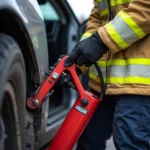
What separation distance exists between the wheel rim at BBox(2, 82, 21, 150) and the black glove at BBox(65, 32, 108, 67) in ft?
1.57

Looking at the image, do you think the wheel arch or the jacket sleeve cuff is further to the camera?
the jacket sleeve cuff

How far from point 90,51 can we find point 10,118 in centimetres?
58

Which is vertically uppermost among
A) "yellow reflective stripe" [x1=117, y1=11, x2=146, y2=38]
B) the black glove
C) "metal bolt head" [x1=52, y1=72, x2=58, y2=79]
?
"yellow reflective stripe" [x1=117, y1=11, x2=146, y2=38]

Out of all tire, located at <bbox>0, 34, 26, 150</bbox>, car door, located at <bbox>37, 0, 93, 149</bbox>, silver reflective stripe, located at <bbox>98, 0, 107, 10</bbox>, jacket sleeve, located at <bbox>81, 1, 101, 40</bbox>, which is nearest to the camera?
tire, located at <bbox>0, 34, 26, 150</bbox>

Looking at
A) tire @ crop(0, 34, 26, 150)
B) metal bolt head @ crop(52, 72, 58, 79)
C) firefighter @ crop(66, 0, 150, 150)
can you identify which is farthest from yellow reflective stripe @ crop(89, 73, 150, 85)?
tire @ crop(0, 34, 26, 150)

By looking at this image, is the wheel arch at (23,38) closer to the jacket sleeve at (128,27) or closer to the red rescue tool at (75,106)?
the red rescue tool at (75,106)

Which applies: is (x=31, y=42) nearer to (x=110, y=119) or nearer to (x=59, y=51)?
(x=110, y=119)

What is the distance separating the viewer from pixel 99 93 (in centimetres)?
260

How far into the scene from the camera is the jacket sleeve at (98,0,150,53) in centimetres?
223

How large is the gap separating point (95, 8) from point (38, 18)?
1.60ft

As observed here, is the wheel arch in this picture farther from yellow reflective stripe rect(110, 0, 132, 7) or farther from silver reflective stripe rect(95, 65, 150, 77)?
yellow reflective stripe rect(110, 0, 132, 7)

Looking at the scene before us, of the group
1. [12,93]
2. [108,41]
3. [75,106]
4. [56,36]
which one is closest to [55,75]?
[75,106]

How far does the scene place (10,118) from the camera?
1.99 m

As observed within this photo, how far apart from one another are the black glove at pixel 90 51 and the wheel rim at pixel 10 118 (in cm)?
48
